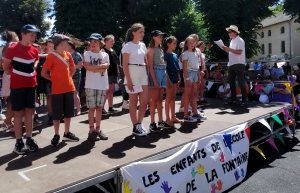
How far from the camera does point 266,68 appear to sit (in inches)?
409

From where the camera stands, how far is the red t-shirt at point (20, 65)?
374cm

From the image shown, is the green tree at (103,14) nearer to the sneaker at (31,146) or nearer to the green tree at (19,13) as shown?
the green tree at (19,13)

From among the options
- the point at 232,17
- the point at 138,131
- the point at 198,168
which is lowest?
the point at 198,168

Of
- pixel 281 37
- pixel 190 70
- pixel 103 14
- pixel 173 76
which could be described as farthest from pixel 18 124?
pixel 281 37

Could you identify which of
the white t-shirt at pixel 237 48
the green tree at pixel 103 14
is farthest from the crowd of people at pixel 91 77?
the green tree at pixel 103 14

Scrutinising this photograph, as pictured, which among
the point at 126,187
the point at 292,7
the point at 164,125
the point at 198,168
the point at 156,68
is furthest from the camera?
the point at 292,7

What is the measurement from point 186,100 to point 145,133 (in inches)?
49.0

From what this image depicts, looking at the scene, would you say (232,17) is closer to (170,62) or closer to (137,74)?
(170,62)

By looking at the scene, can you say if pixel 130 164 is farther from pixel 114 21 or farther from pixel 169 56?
pixel 114 21

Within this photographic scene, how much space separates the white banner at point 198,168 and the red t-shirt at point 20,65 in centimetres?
172

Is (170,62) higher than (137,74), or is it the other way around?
(170,62)

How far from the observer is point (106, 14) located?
15445 millimetres

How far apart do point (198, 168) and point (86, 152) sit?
1.41 metres

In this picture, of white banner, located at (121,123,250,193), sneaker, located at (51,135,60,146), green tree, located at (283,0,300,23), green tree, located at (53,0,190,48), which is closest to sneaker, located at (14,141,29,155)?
sneaker, located at (51,135,60,146)
